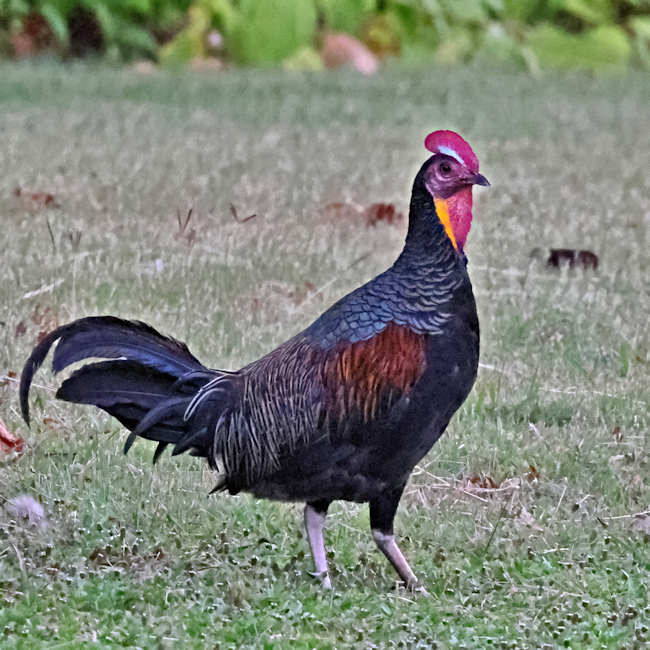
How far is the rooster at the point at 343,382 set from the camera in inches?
107

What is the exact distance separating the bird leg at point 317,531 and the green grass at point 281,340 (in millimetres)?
48

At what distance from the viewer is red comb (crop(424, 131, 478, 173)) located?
9.14 ft

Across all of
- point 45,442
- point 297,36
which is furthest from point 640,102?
point 45,442

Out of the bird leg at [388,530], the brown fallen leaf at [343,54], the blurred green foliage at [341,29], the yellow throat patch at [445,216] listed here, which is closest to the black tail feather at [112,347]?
the bird leg at [388,530]

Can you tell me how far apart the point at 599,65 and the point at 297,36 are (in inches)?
137

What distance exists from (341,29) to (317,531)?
406 inches

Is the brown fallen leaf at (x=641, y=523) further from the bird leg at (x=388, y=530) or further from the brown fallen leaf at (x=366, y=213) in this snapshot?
the brown fallen leaf at (x=366, y=213)

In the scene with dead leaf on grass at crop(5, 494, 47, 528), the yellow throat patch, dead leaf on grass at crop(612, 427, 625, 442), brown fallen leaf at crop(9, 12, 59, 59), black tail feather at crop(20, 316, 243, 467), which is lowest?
dead leaf on grass at crop(5, 494, 47, 528)

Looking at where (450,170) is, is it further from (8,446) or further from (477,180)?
(8,446)

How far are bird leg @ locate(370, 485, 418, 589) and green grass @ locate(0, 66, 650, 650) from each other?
58 millimetres

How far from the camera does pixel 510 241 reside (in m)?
Answer: 6.39

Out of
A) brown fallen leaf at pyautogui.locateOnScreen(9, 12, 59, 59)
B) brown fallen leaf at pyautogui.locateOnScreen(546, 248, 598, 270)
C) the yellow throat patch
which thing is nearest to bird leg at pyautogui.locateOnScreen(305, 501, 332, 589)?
the yellow throat patch

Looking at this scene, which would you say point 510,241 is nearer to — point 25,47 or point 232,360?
point 232,360

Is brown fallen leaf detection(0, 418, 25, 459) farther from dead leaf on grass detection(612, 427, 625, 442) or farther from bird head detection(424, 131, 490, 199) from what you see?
dead leaf on grass detection(612, 427, 625, 442)
